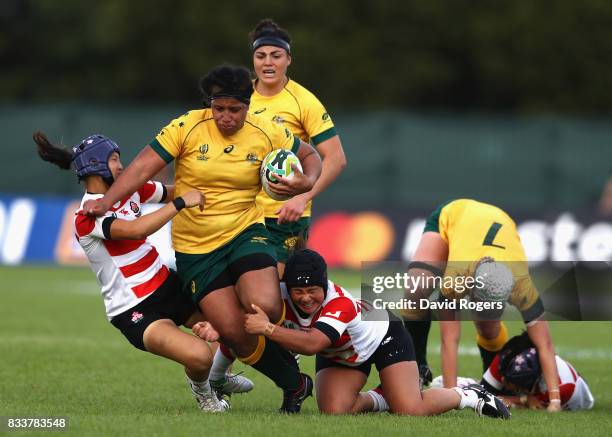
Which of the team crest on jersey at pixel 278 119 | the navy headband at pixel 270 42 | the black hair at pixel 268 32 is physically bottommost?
the team crest on jersey at pixel 278 119

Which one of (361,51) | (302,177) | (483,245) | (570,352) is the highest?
(361,51)

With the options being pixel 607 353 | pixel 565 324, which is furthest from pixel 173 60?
pixel 607 353

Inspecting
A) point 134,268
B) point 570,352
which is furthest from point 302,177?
point 570,352

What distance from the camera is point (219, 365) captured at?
9203 mm

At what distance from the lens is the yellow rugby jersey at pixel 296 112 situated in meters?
10.0

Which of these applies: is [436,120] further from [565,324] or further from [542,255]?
[565,324]

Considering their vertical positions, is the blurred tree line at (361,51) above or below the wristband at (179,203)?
above

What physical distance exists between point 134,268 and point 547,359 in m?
3.05

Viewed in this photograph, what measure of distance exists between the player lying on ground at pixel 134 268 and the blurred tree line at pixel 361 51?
24262 mm

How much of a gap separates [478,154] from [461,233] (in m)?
16.3

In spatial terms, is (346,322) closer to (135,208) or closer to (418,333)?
(135,208)

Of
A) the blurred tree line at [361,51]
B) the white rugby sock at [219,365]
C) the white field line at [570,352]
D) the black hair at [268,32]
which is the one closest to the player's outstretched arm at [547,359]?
the white rugby sock at [219,365]

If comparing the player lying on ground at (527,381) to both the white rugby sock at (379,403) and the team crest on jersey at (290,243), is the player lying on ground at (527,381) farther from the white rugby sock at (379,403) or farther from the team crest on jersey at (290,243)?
the team crest on jersey at (290,243)

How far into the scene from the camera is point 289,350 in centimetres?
844
